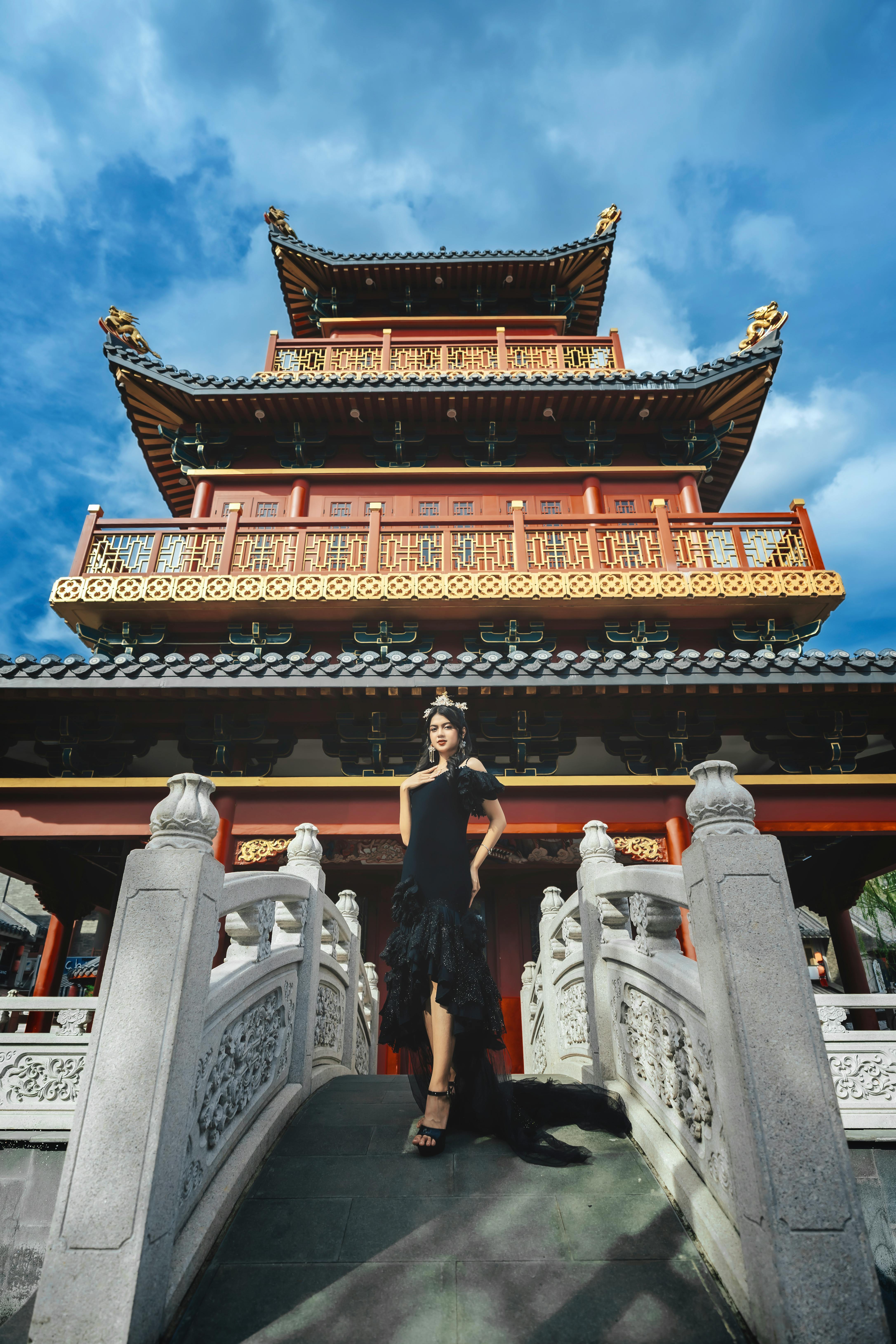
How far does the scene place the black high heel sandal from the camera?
3.12 metres

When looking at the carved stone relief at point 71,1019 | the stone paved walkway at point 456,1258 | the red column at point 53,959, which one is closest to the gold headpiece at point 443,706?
the stone paved walkway at point 456,1258

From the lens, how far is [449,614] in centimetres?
916

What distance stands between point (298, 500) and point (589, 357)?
598cm

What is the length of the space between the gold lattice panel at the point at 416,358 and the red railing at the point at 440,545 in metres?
4.44

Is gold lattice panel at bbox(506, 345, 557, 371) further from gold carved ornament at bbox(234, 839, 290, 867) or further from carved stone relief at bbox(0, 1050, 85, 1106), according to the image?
carved stone relief at bbox(0, 1050, 85, 1106)

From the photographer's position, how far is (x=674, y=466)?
11.5 m

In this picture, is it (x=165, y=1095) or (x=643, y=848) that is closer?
(x=165, y=1095)

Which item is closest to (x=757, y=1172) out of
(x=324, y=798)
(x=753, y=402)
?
(x=324, y=798)

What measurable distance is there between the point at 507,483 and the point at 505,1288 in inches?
428

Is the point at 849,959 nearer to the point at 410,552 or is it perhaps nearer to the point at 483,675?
the point at 483,675

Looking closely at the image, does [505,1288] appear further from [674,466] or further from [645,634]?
[674,466]

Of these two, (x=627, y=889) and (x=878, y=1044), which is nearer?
(x=627, y=889)

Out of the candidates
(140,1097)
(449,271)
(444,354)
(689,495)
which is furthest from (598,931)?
(449,271)

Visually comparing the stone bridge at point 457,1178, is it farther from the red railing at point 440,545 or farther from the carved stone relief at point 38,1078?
the red railing at point 440,545
